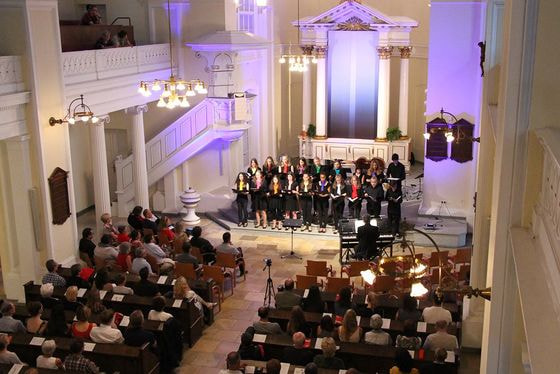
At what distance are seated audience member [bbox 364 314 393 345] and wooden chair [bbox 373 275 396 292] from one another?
2.92m

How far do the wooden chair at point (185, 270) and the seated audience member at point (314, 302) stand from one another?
9.63 feet

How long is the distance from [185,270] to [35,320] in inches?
137

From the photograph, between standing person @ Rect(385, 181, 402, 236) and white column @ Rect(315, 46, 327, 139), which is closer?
standing person @ Rect(385, 181, 402, 236)

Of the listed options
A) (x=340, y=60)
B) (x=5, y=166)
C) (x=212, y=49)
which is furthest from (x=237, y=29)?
(x=5, y=166)

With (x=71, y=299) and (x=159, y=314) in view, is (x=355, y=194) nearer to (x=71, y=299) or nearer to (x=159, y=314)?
(x=159, y=314)

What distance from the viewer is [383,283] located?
12609 millimetres

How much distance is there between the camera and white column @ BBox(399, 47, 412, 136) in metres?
21.6

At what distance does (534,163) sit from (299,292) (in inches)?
277

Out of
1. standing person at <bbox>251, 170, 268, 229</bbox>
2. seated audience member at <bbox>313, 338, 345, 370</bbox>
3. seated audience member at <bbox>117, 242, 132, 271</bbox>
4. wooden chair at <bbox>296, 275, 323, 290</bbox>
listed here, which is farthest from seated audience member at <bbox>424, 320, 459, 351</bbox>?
standing person at <bbox>251, 170, 268, 229</bbox>

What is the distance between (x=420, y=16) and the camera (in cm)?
2364

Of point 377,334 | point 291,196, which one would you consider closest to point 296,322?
point 377,334

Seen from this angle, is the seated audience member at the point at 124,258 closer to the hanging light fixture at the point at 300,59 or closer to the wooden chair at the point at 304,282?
the wooden chair at the point at 304,282

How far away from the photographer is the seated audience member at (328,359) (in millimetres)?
8680

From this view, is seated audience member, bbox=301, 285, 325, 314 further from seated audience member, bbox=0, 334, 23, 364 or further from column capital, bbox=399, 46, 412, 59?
column capital, bbox=399, 46, 412, 59
